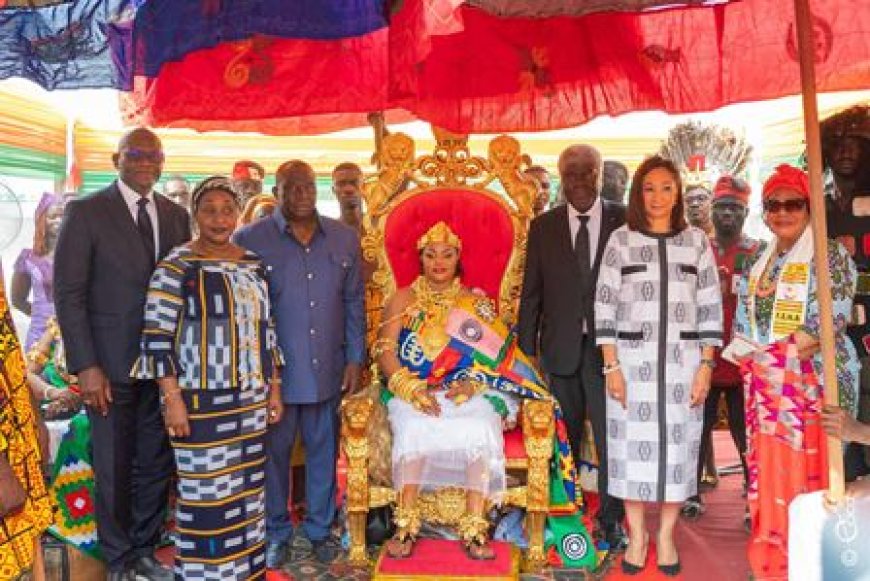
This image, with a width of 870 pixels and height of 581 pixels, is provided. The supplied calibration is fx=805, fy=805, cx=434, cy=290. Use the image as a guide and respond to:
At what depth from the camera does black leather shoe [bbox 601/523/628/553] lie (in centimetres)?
422

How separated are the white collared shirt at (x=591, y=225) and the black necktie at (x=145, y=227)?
213cm

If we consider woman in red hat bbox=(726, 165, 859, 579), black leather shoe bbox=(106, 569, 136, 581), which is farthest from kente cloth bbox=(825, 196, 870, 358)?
black leather shoe bbox=(106, 569, 136, 581)

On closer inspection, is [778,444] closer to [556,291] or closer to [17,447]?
[556,291]

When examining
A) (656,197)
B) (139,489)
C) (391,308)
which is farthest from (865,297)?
(139,489)

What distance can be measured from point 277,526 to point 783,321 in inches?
105

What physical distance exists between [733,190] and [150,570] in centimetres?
386

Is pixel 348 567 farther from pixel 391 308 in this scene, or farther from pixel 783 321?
pixel 783 321

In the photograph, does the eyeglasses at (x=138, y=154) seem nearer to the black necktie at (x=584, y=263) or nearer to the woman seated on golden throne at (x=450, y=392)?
the woman seated on golden throne at (x=450, y=392)

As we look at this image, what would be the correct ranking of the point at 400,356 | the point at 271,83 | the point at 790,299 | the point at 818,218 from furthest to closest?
the point at 271,83
the point at 400,356
the point at 790,299
the point at 818,218

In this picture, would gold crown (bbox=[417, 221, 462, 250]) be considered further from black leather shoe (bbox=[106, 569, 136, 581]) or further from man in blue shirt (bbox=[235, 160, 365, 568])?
black leather shoe (bbox=[106, 569, 136, 581])

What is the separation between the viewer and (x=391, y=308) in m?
4.38

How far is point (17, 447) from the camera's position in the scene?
2.04 m

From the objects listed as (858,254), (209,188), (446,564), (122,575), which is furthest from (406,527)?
(858,254)

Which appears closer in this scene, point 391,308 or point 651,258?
point 651,258
